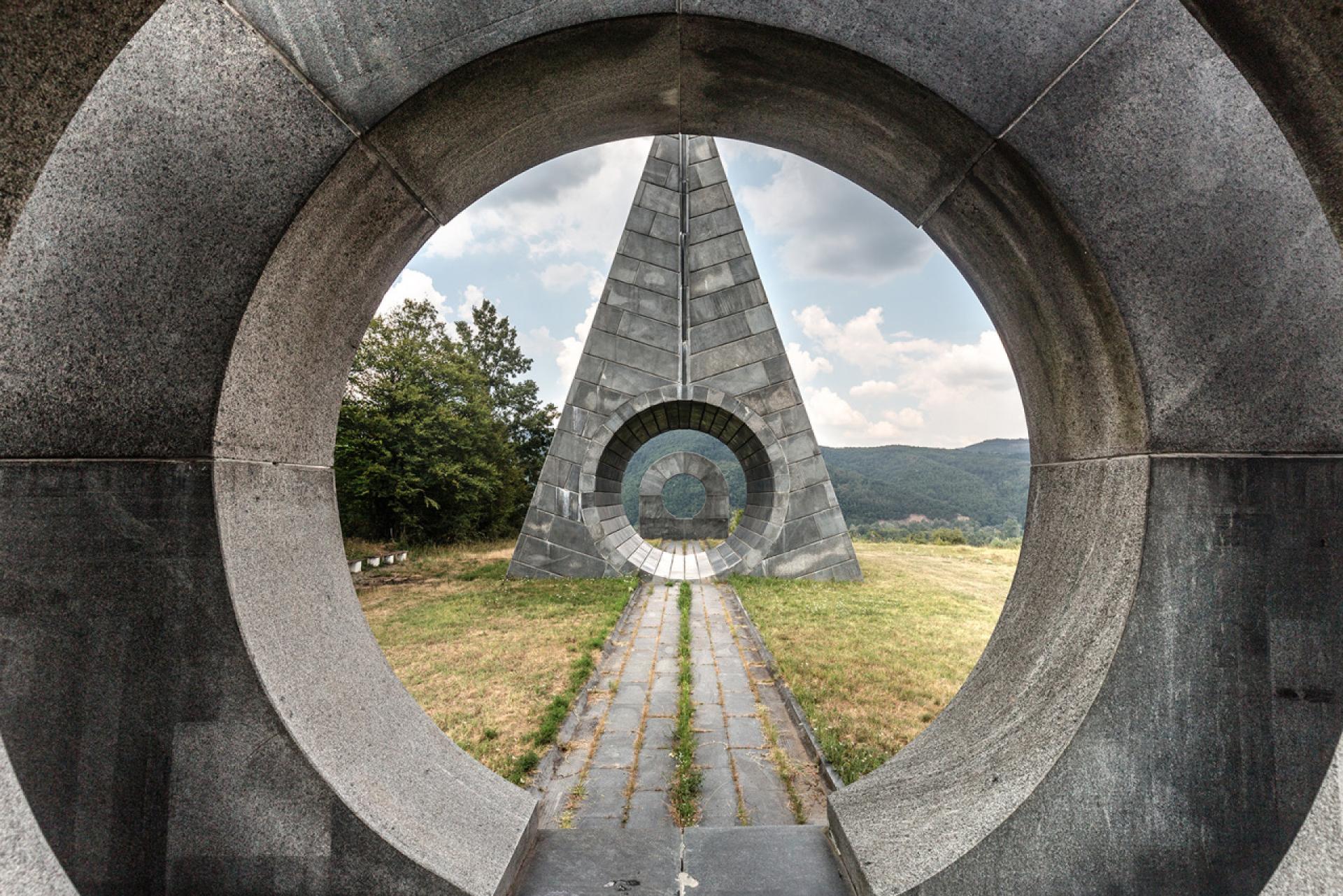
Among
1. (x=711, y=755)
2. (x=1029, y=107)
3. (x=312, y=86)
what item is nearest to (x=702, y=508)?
(x=711, y=755)

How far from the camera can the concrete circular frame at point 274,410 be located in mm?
2023

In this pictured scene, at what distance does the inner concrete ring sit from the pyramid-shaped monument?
0.03m

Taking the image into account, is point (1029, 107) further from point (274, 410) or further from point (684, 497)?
point (684, 497)

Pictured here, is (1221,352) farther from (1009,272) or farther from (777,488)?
(777,488)

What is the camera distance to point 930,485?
73688 millimetres

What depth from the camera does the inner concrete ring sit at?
12172 millimetres

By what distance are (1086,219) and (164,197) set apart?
10.5ft

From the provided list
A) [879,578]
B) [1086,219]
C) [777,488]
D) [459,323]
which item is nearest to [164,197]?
[1086,219]

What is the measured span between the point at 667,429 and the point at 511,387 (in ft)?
104

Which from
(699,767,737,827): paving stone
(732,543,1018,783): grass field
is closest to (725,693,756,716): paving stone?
(732,543,1018,783): grass field

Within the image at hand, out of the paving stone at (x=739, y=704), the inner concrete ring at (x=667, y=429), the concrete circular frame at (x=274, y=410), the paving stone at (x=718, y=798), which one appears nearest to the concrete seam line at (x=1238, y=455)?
the concrete circular frame at (x=274, y=410)

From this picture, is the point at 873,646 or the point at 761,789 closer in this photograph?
the point at 761,789

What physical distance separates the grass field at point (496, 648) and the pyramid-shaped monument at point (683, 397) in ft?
4.39

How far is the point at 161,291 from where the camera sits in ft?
6.81
